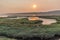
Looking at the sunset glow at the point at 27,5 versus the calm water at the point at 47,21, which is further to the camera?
the sunset glow at the point at 27,5

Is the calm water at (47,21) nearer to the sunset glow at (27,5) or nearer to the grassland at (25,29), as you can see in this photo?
the grassland at (25,29)

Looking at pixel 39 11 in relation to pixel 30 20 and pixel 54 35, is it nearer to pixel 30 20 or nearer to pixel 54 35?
pixel 30 20

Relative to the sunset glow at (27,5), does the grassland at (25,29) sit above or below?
below

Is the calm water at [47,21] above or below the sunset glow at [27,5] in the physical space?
below

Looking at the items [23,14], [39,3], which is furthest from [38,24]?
[39,3]

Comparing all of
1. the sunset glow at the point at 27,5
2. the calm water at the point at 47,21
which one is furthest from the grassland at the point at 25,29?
the sunset glow at the point at 27,5

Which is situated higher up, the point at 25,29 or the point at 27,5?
the point at 27,5

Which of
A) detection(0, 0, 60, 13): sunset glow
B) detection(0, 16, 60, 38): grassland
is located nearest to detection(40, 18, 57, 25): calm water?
detection(0, 16, 60, 38): grassland

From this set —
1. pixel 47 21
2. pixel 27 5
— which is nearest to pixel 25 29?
pixel 47 21

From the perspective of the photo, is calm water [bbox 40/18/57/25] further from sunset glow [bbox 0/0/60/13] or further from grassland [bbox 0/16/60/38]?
sunset glow [bbox 0/0/60/13]

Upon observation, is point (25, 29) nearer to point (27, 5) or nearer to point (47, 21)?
point (47, 21)

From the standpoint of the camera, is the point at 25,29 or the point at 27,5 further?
the point at 27,5
